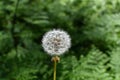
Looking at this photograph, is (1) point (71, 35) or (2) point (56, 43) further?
(1) point (71, 35)

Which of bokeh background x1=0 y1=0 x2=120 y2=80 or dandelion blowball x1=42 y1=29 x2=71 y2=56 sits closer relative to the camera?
dandelion blowball x1=42 y1=29 x2=71 y2=56

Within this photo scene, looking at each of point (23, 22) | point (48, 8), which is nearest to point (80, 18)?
point (48, 8)

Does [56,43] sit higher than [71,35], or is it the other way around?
[71,35]

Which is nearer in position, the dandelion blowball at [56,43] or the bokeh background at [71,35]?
the dandelion blowball at [56,43]

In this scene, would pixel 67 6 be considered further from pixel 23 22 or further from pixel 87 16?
pixel 23 22
